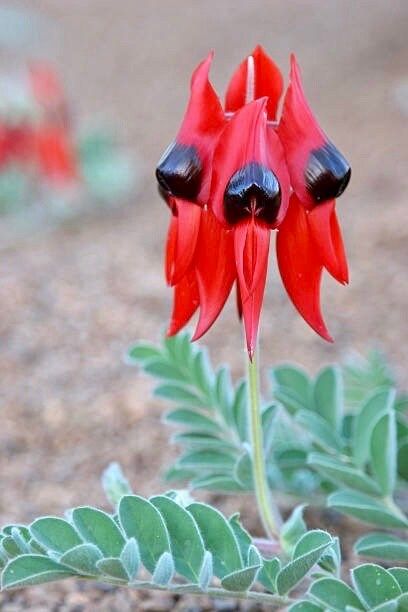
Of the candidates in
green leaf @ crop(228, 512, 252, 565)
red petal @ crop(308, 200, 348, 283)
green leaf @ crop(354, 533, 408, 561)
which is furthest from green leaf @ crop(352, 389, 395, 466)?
red petal @ crop(308, 200, 348, 283)

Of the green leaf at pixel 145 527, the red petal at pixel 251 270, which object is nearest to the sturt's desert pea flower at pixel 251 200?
the red petal at pixel 251 270

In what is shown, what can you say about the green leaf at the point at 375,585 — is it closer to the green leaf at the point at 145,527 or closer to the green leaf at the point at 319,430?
the green leaf at the point at 145,527

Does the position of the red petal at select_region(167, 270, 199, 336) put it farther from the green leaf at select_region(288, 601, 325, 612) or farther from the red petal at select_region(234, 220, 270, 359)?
the green leaf at select_region(288, 601, 325, 612)

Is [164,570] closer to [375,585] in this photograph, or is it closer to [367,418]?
[375,585]

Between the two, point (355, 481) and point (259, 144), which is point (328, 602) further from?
point (259, 144)

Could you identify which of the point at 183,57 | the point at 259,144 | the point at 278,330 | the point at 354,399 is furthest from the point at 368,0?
the point at 259,144

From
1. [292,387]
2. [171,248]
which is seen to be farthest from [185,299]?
[292,387]
